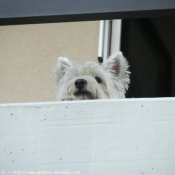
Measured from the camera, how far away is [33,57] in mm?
7387

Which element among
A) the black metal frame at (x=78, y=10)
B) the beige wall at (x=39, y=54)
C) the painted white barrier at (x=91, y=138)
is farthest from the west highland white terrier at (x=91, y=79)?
the painted white barrier at (x=91, y=138)

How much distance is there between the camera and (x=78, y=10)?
4125 mm

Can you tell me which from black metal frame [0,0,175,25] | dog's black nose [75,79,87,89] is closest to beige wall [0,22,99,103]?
dog's black nose [75,79,87,89]

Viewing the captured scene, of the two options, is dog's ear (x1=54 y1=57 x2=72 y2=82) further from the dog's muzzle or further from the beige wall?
the beige wall

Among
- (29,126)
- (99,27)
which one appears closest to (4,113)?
(29,126)

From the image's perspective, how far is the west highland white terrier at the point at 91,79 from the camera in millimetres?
5750

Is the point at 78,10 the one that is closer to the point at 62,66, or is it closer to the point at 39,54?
the point at 62,66

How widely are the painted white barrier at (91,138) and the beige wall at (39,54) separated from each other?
3441mm

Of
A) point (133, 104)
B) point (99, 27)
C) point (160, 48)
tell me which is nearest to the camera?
point (133, 104)

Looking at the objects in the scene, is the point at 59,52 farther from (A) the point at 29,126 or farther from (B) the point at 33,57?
(A) the point at 29,126

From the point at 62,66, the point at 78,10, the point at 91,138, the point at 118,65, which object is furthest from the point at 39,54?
the point at 91,138

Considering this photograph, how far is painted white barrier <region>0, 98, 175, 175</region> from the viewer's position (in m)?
3.74

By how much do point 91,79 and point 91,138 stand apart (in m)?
2.07

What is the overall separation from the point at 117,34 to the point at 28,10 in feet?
10.3
